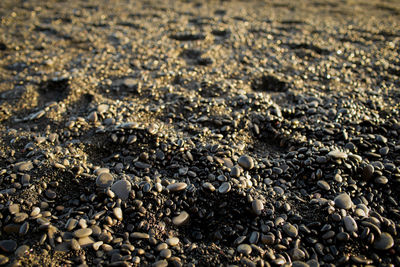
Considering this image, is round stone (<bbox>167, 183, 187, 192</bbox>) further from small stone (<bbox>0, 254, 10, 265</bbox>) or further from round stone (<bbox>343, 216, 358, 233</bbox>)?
round stone (<bbox>343, 216, 358, 233</bbox>)

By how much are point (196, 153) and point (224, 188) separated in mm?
409

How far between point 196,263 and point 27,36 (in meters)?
4.41

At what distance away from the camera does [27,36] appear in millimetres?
4090

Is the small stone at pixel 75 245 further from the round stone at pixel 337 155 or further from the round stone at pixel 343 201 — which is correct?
the round stone at pixel 337 155

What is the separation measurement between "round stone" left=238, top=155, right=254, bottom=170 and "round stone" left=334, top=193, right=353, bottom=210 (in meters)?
0.64

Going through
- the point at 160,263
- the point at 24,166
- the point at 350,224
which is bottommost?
the point at 160,263

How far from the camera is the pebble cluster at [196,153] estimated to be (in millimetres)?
1583

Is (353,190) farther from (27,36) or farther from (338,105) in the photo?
(27,36)

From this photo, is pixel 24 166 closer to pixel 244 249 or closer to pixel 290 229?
pixel 244 249

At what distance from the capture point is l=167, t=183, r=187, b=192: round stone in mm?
1833

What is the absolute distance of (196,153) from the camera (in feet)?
6.93

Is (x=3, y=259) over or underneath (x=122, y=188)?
underneath

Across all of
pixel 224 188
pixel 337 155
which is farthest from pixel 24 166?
pixel 337 155

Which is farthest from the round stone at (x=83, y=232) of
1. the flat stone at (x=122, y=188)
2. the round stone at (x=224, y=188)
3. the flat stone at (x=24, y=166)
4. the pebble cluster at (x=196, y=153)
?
the round stone at (x=224, y=188)
